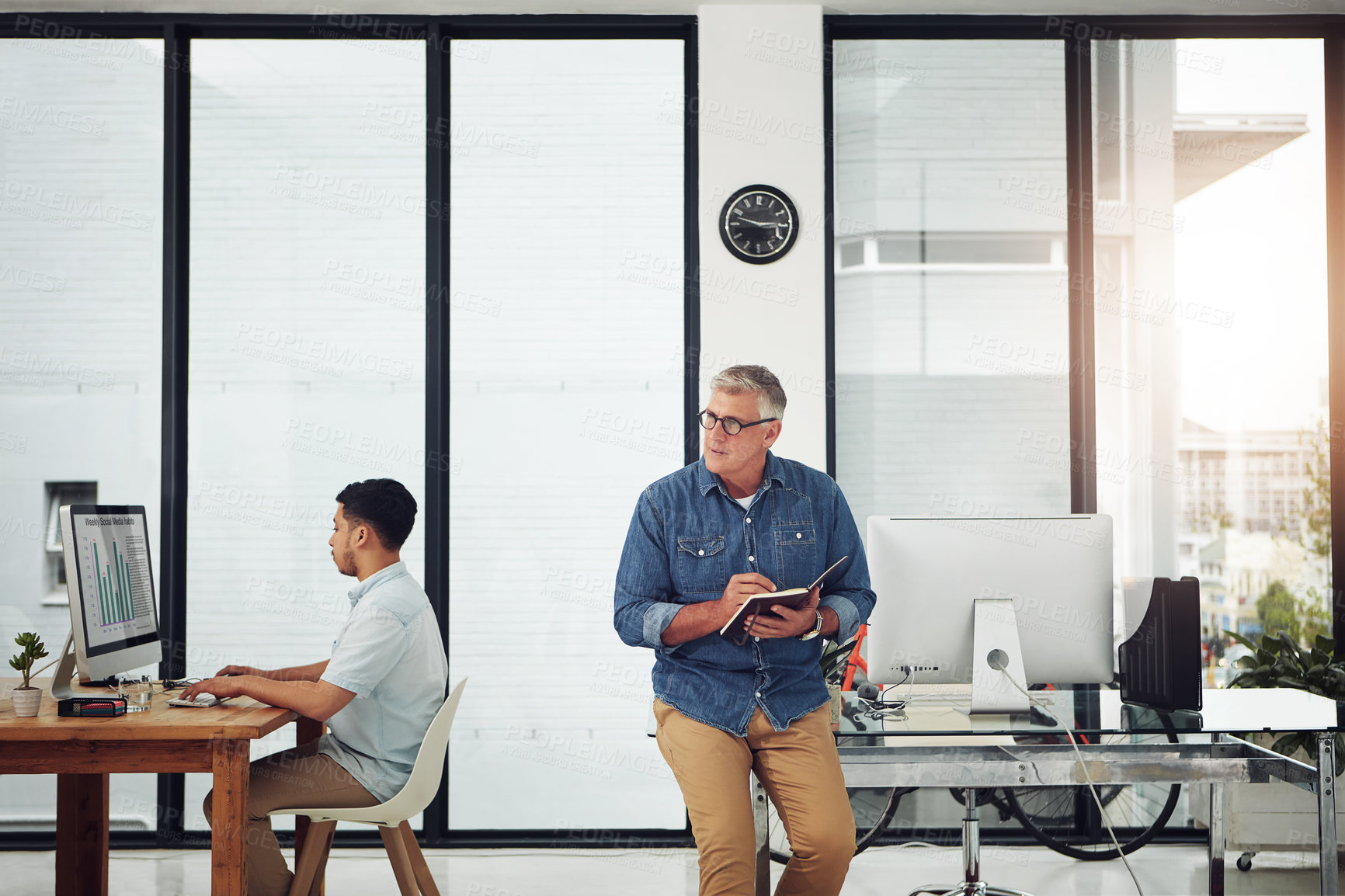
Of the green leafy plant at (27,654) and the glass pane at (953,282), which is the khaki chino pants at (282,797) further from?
the glass pane at (953,282)

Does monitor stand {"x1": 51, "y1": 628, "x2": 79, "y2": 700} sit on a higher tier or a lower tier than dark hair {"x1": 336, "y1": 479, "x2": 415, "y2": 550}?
lower

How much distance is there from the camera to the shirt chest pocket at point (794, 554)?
224 centimetres

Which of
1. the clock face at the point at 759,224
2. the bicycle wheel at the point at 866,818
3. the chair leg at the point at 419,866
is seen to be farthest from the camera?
the clock face at the point at 759,224

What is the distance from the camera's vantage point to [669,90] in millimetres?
3736

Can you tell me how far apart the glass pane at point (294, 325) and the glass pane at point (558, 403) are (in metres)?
0.22

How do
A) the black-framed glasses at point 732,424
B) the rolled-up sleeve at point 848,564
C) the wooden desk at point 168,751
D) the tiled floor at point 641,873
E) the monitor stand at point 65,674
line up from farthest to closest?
1. the tiled floor at point 641,873
2. the monitor stand at point 65,674
3. the rolled-up sleeve at point 848,564
4. the black-framed glasses at point 732,424
5. the wooden desk at point 168,751

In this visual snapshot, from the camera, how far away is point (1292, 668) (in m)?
3.30

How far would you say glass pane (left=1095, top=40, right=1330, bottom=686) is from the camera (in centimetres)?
367

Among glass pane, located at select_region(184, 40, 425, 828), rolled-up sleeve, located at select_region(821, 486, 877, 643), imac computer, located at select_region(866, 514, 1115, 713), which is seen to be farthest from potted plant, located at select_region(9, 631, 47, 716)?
imac computer, located at select_region(866, 514, 1115, 713)

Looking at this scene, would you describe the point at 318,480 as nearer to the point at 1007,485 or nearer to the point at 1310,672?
the point at 1007,485

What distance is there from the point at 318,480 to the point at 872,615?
223 centimetres

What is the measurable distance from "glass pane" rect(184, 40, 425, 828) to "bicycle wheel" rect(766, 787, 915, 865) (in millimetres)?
1575

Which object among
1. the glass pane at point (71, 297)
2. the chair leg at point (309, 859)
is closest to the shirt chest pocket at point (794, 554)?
the chair leg at point (309, 859)

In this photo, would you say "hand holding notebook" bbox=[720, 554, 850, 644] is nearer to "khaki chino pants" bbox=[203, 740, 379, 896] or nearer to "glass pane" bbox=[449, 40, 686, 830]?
"khaki chino pants" bbox=[203, 740, 379, 896]
